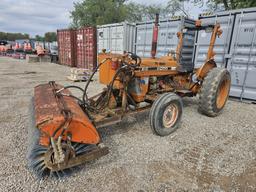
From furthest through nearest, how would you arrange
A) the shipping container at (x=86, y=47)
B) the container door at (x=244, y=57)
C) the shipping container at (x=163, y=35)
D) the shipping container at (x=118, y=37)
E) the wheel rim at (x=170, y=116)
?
the shipping container at (x=86, y=47)
the shipping container at (x=118, y=37)
the shipping container at (x=163, y=35)
the container door at (x=244, y=57)
the wheel rim at (x=170, y=116)

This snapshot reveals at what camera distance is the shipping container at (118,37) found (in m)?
8.44

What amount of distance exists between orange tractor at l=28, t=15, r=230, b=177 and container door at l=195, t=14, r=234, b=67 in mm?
1520

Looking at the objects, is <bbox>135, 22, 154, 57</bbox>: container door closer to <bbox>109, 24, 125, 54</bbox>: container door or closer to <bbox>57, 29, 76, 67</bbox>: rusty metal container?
<bbox>109, 24, 125, 54</bbox>: container door

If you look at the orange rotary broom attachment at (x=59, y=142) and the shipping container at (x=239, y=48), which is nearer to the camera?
the orange rotary broom attachment at (x=59, y=142)

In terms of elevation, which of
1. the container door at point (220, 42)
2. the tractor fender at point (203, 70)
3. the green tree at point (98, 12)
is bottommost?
the tractor fender at point (203, 70)

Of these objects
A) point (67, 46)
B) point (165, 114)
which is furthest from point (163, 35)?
point (67, 46)

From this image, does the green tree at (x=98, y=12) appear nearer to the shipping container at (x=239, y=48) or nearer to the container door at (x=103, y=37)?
the container door at (x=103, y=37)

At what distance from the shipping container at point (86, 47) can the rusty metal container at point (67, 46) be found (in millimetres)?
449

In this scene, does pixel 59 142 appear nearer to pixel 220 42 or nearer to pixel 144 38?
pixel 220 42

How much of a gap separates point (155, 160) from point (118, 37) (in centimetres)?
718

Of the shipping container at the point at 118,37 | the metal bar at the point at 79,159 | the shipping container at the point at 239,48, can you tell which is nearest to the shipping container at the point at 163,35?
the shipping container at the point at 239,48

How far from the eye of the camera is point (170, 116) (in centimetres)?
334

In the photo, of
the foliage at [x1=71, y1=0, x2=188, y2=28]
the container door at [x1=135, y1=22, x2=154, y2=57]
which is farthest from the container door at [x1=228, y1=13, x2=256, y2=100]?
the foliage at [x1=71, y1=0, x2=188, y2=28]

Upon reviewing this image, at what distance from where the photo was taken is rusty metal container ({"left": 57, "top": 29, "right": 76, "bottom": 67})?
485 inches
